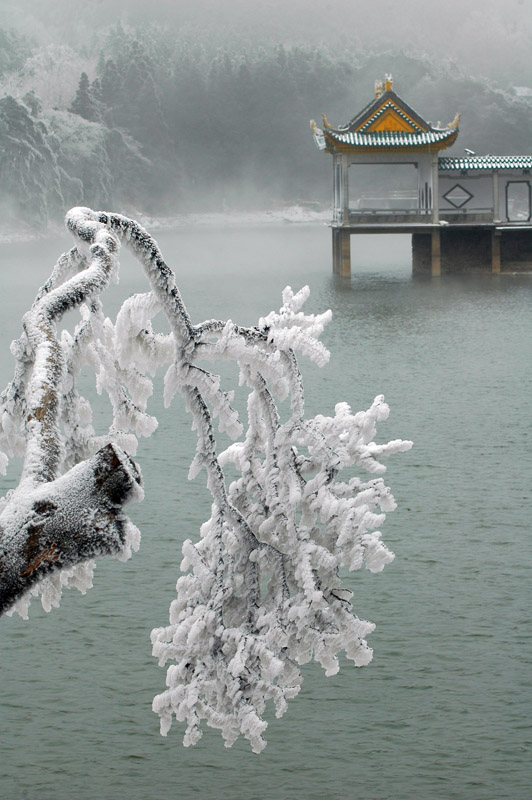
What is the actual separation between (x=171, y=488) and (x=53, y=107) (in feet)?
301

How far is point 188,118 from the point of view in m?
103

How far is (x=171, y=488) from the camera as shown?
13406mm

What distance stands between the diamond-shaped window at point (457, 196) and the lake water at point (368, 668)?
22.5 metres

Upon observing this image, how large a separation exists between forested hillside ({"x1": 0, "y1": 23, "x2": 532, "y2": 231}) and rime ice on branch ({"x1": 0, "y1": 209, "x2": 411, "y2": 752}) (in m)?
77.3

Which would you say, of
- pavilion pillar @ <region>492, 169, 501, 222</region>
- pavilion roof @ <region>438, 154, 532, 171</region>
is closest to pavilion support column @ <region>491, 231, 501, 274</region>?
pavilion pillar @ <region>492, 169, 501, 222</region>

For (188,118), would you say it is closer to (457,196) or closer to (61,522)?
(457,196)

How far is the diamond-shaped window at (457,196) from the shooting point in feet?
127

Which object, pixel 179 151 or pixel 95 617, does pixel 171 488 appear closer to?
pixel 95 617

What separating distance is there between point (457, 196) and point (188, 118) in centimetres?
6959

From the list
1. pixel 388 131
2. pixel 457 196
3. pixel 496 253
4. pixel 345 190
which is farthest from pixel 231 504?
pixel 457 196

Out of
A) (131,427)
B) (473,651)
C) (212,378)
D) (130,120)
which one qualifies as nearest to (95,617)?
(473,651)

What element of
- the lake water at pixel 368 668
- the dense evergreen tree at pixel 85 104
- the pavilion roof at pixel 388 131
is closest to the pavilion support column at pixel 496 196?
the pavilion roof at pixel 388 131

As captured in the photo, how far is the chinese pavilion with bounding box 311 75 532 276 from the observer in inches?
1432

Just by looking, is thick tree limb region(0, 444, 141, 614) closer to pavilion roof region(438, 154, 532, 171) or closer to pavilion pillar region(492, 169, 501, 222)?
pavilion pillar region(492, 169, 501, 222)
